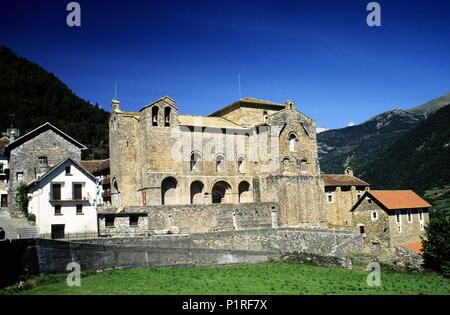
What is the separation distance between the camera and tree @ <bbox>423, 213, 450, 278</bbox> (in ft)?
101

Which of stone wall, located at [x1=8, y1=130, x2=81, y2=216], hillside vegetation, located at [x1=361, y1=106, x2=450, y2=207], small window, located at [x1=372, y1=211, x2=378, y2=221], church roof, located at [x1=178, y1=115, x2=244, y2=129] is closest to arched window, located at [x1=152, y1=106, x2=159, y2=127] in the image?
church roof, located at [x1=178, y1=115, x2=244, y2=129]

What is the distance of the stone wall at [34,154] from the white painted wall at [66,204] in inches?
186

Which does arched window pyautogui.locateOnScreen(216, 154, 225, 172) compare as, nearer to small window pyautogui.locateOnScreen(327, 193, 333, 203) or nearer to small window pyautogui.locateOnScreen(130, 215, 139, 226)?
small window pyautogui.locateOnScreen(130, 215, 139, 226)

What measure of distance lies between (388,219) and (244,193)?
15128 millimetres

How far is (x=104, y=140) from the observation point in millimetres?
100938

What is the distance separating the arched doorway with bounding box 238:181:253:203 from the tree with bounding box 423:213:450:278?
19277 millimetres

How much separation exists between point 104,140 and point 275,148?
6509cm

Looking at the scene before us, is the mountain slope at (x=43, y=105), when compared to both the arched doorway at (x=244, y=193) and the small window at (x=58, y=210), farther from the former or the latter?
the small window at (x=58, y=210)

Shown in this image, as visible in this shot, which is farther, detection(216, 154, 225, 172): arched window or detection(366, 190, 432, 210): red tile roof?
detection(216, 154, 225, 172): arched window

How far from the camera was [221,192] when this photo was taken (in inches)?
1809

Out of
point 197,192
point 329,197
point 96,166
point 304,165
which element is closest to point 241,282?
point 197,192

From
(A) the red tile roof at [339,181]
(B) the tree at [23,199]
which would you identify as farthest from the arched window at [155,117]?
(A) the red tile roof at [339,181]

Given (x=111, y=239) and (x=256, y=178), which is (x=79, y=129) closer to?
(x=256, y=178)
